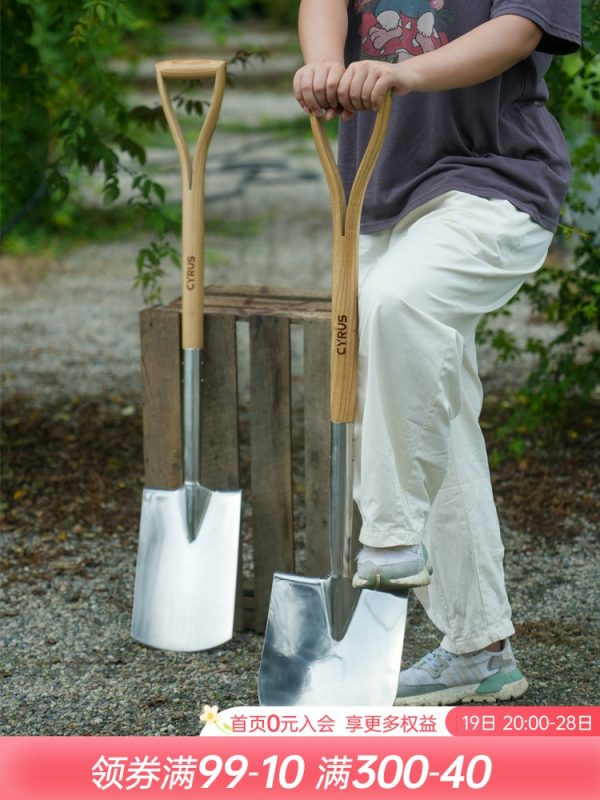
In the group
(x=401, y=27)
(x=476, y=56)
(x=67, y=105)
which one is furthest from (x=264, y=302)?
(x=67, y=105)

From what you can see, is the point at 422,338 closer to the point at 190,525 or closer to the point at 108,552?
the point at 190,525

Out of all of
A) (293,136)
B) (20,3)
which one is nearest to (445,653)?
(20,3)

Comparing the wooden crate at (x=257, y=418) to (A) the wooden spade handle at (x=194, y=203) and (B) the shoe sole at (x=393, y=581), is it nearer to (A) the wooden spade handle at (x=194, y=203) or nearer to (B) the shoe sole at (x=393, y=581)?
(A) the wooden spade handle at (x=194, y=203)

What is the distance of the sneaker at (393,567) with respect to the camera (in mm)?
2307

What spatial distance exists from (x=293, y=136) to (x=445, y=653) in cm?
1063

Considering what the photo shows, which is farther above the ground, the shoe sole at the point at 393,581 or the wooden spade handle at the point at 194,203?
the wooden spade handle at the point at 194,203

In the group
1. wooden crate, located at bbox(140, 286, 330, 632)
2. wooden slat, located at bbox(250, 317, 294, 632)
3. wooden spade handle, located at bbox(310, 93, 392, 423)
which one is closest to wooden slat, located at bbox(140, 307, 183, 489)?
wooden crate, located at bbox(140, 286, 330, 632)

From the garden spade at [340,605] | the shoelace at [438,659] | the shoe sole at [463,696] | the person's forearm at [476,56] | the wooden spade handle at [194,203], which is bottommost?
the shoe sole at [463,696]

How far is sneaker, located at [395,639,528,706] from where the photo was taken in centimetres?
277

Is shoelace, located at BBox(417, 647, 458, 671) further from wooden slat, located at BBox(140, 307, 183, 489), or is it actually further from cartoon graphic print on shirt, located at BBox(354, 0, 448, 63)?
cartoon graphic print on shirt, located at BBox(354, 0, 448, 63)

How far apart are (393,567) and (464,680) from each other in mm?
630

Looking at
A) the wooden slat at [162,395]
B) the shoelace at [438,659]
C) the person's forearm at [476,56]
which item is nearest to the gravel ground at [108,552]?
the shoelace at [438,659]

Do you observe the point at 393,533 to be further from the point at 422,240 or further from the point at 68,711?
the point at 68,711

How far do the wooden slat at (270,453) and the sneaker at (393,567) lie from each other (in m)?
0.77
